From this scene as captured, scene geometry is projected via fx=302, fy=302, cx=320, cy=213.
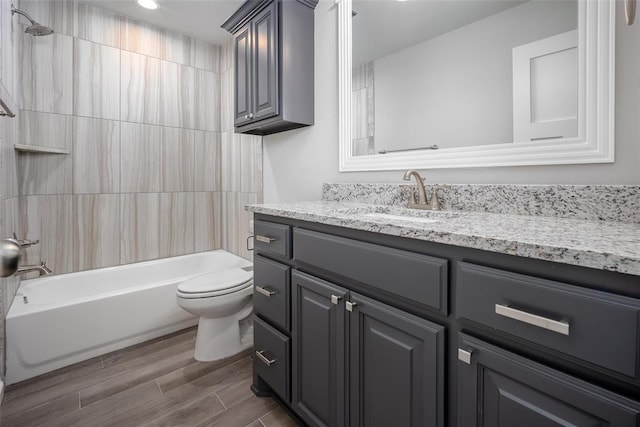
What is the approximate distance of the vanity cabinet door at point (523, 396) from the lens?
1.78ft

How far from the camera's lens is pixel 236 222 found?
9.42ft

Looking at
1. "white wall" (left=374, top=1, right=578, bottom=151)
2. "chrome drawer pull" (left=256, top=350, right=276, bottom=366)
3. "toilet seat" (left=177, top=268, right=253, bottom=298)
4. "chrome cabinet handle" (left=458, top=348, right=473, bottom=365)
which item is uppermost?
"white wall" (left=374, top=1, right=578, bottom=151)

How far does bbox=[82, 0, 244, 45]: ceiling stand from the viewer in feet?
7.59

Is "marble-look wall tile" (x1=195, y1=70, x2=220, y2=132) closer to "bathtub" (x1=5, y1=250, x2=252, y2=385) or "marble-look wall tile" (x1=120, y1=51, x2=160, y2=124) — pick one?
"marble-look wall tile" (x1=120, y1=51, x2=160, y2=124)

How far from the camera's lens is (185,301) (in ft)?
5.91

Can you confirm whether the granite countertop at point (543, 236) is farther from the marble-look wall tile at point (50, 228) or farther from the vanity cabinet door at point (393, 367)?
the marble-look wall tile at point (50, 228)

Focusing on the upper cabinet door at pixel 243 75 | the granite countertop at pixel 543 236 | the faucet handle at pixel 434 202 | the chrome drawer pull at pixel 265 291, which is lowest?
the chrome drawer pull at pixel 265 291

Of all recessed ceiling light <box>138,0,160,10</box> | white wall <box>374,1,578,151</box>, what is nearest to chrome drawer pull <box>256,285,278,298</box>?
white wall <box>374,1,578,151</box>

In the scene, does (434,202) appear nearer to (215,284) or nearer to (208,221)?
(215,284)

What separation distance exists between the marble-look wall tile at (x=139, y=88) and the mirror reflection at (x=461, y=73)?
1913 millimetres

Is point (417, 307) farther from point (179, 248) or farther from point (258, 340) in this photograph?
point (179, 248)

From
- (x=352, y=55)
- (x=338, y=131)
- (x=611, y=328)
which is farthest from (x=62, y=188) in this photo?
(x=611, y=328)

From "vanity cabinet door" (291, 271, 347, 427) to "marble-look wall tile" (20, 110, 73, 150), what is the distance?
223cm

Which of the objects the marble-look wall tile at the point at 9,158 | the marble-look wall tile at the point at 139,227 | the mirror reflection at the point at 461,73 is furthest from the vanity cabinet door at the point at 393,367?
the marble-look wall tile at the point at 139,227
